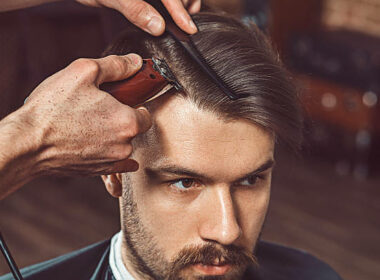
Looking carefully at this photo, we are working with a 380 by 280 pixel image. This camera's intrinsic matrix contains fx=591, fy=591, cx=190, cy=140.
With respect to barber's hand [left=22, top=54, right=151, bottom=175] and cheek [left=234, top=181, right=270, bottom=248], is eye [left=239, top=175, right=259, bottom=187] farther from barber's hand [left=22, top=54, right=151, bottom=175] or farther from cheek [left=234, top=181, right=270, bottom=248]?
barber's hand [left=22, top=54, right=151, bottom=175]

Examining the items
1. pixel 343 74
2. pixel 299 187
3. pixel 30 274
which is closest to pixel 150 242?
pixel 30 274

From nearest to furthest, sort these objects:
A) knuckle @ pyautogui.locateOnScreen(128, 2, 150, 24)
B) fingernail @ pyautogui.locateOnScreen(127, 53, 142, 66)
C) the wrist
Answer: the wrist
fingernail @ pyautogui.locateOnScreen(127, 53, 142, 66)
knuckle @ pyautogui.locateOnScreen(128, 2, 150, 24)

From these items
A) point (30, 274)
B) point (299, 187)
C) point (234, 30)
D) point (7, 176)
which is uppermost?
point (7, 176)

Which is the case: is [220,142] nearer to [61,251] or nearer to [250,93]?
[250,93]

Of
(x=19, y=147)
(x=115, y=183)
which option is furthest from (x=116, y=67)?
(x=115, y=183)

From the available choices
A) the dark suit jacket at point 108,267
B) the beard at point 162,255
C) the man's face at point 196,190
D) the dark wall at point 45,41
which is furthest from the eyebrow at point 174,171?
the dark wall at point 45,41

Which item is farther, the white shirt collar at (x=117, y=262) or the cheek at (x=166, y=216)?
the white shirt collar at (x=117, y=262)

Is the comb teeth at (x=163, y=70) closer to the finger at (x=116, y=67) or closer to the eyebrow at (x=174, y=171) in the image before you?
the finger at (x=116, y=67)

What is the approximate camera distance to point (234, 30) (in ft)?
4.69

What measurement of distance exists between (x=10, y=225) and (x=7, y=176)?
288cm

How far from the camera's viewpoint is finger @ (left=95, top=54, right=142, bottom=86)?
0.97 meters

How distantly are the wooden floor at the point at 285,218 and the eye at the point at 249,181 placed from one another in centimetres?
190

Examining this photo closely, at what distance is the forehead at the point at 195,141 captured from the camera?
1266 mm

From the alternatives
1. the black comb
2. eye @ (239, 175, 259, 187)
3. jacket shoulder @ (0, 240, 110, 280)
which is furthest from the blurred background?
the black comb
